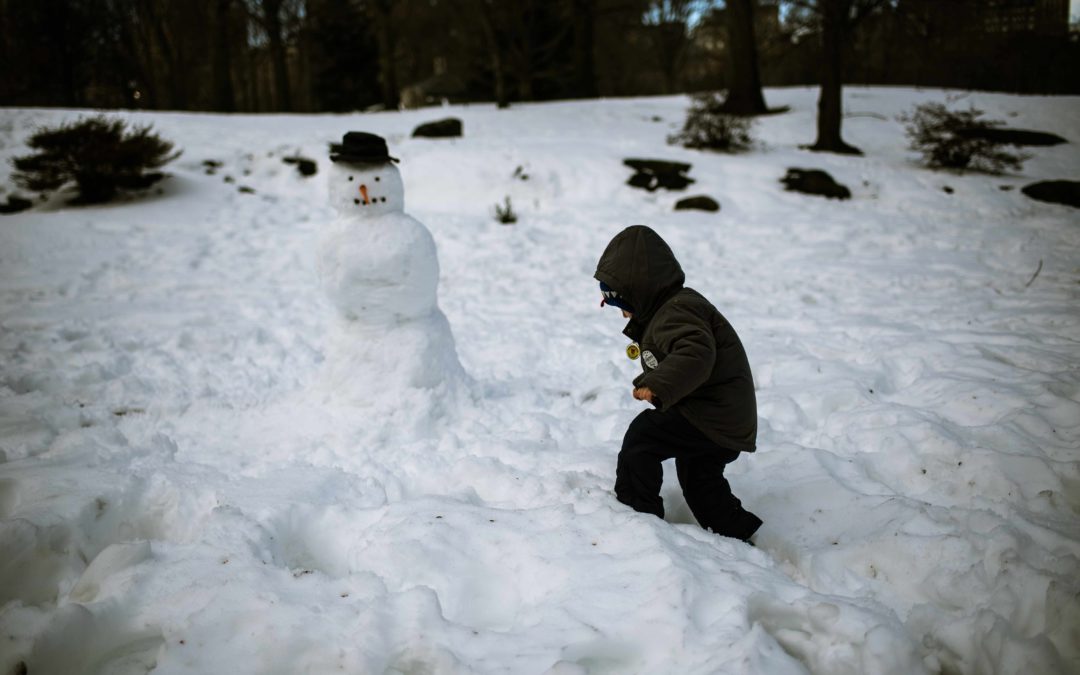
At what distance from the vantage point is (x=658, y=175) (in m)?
9.11

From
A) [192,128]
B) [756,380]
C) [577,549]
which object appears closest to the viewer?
[577,549]

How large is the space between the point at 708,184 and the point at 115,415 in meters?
7.90

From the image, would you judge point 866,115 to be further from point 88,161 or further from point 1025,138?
point 88,161

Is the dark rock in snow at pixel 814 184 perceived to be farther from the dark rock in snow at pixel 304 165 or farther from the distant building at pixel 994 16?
the dark rock in snow at pixel 304 165

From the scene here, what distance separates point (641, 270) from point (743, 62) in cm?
1219

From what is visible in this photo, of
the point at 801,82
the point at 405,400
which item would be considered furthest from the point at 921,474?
the point at 801,82

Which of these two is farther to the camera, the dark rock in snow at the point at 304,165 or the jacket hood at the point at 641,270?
the dark rock in snow at the point at 304,165

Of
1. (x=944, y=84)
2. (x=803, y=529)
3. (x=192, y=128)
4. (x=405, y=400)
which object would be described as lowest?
(x=803, y=529)

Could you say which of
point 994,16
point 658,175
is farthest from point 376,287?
point 994,16

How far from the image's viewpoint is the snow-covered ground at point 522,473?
5.40 feet

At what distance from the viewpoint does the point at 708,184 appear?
887cm

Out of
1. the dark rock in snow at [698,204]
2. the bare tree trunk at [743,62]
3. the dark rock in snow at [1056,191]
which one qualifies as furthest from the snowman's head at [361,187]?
the bare tree trunk at [743,62]

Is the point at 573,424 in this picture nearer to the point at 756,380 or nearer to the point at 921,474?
the point at 756,380

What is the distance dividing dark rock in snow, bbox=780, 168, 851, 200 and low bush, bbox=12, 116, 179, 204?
898 centimetres
